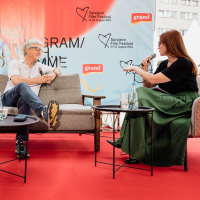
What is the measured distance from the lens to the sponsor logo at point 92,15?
10.5 feet

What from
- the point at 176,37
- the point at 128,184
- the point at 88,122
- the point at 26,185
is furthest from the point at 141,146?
the point at 176,37

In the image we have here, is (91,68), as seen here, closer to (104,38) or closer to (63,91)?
(104,38)

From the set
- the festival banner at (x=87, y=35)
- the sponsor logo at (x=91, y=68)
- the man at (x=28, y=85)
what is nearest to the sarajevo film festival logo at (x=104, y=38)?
the festival banner at (x=87, y=35)

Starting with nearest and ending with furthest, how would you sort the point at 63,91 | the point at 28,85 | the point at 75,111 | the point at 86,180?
the point at 86,180 → the point at 75,111 → the point at 28,85 → the point at 63,91

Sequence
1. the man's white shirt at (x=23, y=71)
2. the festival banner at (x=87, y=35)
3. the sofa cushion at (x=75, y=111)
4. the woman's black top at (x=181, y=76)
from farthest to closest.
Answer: the festival banner at (x=87, y=35), the man's white shirt at (x=23, y=71), the sofa cushion at (x=75, y=111), the woman's black top at (x=181, y=76)

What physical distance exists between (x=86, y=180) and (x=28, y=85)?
4.39ft

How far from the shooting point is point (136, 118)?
174 centimetres

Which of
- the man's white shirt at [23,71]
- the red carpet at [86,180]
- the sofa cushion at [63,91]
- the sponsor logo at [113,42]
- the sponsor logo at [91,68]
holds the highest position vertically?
the sponsor logo at [113,42]

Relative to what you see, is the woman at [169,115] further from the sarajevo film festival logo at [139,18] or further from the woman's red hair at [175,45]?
the sarajevo film festival logo at [139,18]

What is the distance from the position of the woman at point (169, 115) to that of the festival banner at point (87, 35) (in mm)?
1345

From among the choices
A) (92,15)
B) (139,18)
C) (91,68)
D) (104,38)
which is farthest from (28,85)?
(139,18)

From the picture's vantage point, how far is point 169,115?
5.83 ft

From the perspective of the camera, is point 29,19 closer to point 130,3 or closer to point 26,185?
point 130,3

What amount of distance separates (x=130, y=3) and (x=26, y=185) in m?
2.92
